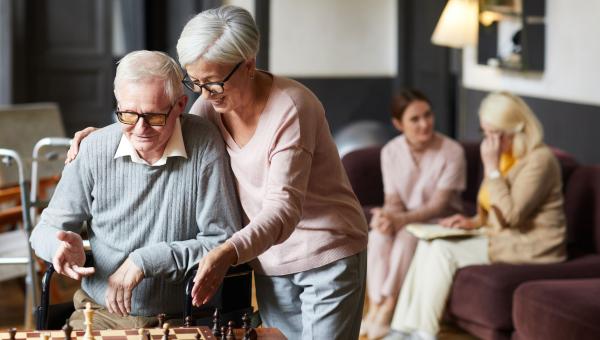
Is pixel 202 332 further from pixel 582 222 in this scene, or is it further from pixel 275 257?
pixel 582 222

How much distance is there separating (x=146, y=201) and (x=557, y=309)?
69.8 inches

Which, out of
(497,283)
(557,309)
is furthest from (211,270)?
(497,283)

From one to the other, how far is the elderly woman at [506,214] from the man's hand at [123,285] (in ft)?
7.28

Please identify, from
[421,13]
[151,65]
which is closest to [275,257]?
[151,65]

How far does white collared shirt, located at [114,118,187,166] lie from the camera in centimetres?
240

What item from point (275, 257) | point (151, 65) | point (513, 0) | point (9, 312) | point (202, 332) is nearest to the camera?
point (202, 332)

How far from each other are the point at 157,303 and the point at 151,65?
0.56 meters

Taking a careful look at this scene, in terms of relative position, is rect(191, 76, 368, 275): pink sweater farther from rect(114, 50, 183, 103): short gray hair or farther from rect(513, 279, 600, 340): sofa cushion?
rect(513, 279, 600, 340): sofa cushion

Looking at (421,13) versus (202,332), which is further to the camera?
(421,13)

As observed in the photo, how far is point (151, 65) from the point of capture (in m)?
2.34

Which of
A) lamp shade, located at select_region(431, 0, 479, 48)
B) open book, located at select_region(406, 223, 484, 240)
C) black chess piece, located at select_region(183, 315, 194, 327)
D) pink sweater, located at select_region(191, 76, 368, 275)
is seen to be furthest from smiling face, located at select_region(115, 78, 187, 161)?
lamp shade, located at select_region(431, 0, 479, 48)

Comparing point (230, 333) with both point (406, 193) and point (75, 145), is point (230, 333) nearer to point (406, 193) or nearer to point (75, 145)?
point (75, 145)

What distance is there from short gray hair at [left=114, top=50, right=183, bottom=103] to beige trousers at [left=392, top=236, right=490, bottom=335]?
2.27m

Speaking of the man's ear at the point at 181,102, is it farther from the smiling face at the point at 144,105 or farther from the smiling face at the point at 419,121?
the smiling face at the point at 419,121
